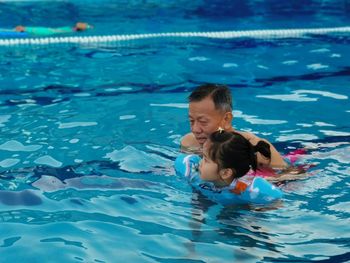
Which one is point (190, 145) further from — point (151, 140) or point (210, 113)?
point (210, 113)

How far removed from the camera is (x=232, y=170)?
12.6 feet

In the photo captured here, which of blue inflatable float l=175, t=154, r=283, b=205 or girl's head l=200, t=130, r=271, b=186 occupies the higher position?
girl's head l=200, t=130, r=271, b=186

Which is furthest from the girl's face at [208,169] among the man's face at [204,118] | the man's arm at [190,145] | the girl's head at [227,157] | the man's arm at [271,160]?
the man's arm at [190,145]

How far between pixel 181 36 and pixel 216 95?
5.32 metres

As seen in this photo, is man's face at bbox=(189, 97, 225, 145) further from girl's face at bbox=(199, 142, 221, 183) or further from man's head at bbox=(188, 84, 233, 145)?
girl's face at bbox=(199, 142, 221, 183)

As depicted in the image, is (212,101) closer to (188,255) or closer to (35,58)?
(188,255)

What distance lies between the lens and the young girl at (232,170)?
3789 mm

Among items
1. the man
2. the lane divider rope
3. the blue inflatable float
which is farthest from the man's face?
the lane divider rope

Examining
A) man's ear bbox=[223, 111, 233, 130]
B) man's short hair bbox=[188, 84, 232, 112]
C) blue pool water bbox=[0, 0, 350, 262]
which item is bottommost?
blue pool water bbox=[0, 0, 350, 262]

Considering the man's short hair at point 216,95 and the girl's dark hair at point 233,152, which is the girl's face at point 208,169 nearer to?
the girl's dark hair at point 233,152

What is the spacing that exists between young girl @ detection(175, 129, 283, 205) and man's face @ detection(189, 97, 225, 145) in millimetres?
395

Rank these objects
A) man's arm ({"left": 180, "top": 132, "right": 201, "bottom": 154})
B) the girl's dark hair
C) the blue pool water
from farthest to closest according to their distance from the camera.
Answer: man's arm ({"left": 180, "top": 132, "right": 201, "bottom": 154}) < the girl's dark hair < the blue pool water

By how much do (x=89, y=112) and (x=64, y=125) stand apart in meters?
0.44

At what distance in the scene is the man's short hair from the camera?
4.41 metres
